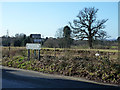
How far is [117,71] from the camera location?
10828 mm

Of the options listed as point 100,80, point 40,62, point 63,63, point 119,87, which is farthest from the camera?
point 40,62

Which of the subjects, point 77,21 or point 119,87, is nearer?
point 119,87

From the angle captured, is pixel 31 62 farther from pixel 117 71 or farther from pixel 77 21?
pixel 77 21

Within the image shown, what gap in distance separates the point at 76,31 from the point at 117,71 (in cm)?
3369

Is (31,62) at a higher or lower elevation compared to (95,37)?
lower

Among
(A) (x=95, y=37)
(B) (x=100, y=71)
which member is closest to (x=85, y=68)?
(B) (x=100, y=71)

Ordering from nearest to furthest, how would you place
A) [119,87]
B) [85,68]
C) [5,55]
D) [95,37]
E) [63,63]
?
1. [119,87]
2. [85,68]
3. [63,63]
4. [5,55]
5. [95,37]

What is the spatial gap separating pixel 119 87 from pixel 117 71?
190 cm

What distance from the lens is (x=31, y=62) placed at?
1631 cm

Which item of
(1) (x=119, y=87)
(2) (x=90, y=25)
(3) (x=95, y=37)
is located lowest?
(1) (x=119, y=87)

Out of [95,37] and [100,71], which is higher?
[95,37]

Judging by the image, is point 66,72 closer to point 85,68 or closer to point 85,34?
point 85,68

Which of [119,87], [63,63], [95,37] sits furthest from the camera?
[95,37]

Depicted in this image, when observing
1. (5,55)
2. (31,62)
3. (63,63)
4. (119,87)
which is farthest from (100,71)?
(5,55)
